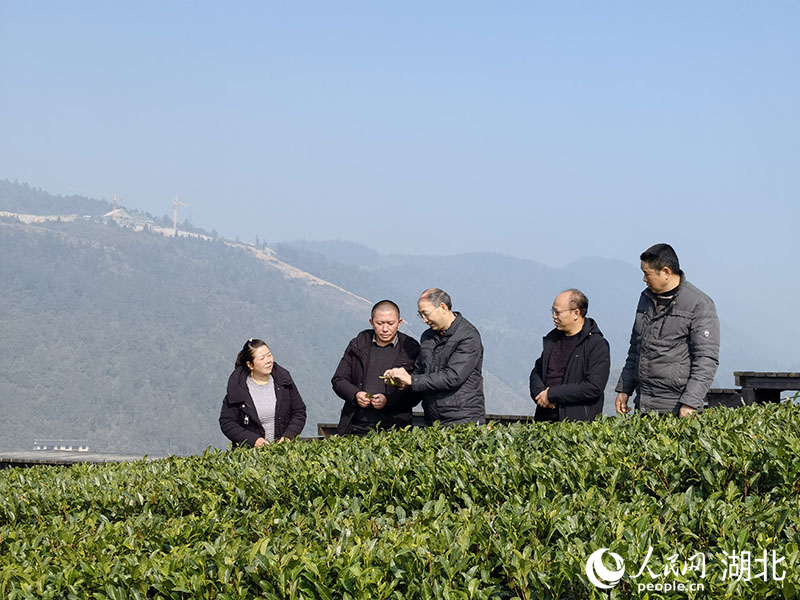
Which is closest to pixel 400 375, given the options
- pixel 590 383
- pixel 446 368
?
pixel 446 368

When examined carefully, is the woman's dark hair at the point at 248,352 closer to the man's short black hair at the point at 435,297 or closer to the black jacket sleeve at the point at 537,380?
the man's short black hair at the point at 435,297

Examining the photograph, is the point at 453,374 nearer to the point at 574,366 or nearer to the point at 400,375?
the point at 400,375

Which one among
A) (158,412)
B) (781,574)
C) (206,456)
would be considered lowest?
(158,412)

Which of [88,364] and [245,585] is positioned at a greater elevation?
[245,585]

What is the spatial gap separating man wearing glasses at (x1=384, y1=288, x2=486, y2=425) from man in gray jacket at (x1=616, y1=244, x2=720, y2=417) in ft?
3.95

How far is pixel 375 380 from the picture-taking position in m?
8.23

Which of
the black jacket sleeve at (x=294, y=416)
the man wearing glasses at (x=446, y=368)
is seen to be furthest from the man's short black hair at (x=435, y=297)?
the black jacket sleeve at (x=294, y=416)

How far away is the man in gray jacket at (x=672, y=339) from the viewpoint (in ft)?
23.6

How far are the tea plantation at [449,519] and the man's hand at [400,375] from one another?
3.22 feet

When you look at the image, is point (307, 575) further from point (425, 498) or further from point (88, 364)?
point (88, 364)

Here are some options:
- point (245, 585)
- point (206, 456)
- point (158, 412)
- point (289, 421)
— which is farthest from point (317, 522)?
point (158, 412)

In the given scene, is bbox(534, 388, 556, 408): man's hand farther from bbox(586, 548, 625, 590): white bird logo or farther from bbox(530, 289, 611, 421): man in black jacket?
bbox(586, 548, 625, 590): white bird logo

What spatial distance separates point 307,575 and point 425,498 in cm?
166

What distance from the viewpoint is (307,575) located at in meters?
3.41
